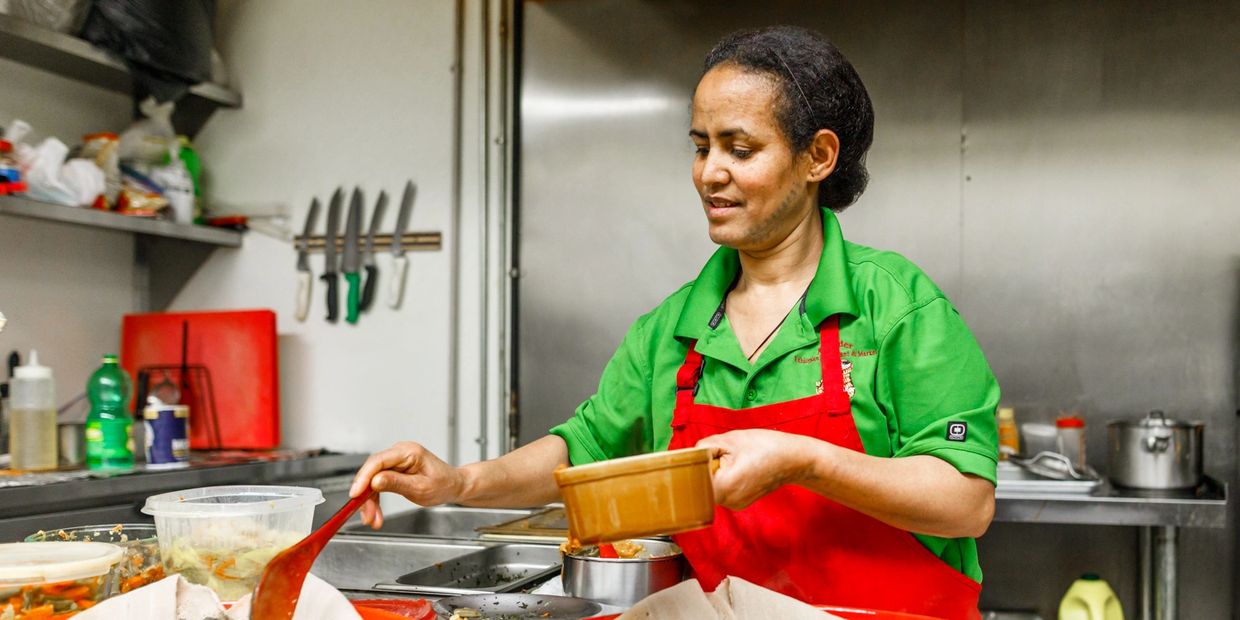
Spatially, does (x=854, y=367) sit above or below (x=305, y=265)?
below

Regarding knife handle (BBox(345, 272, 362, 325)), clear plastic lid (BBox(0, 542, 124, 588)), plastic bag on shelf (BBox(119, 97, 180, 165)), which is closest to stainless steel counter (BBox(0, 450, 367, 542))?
knife handle (BBox(345, 272, 362, 325))

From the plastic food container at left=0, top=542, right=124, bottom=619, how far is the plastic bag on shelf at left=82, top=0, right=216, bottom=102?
2357 mm

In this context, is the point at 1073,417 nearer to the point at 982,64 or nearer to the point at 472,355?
the point at 982,64

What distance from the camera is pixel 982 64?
9.97ft

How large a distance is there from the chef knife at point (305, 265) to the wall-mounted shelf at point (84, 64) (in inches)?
19.6

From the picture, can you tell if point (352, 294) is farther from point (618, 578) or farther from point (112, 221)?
point (618, 578)

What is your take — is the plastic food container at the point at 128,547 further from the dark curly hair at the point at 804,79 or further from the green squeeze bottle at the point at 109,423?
the green squeeze bottle at the point at 109,423

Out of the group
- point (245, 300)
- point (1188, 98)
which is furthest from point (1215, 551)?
point (245, 300)

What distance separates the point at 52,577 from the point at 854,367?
0.98 m

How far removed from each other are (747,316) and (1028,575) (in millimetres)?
1871

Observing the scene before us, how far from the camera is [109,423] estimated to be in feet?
9.40

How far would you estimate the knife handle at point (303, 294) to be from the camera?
138 inches

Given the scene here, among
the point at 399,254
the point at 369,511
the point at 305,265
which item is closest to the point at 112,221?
the point at 305,265

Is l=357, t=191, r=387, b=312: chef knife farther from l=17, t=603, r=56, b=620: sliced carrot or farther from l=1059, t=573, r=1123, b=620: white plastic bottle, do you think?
l=17, t=603, r=56, b=620: sliced carrot
